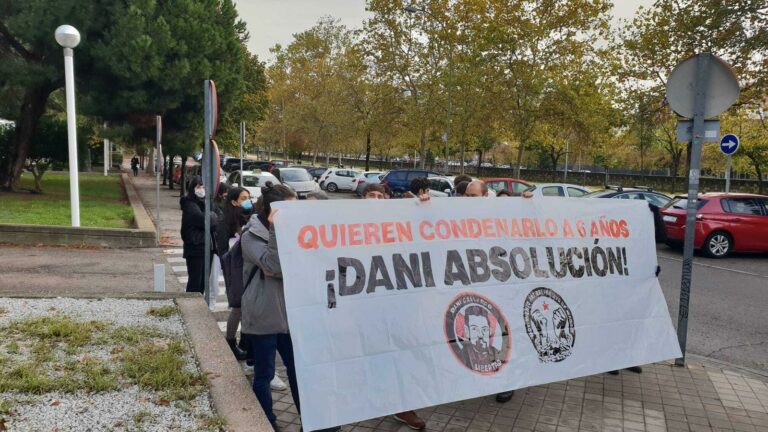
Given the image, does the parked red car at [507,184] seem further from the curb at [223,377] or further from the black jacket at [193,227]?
the curb at [223,377]

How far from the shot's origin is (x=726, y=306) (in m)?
8.60

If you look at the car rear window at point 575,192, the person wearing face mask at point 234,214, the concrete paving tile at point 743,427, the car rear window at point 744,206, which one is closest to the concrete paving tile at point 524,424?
the concrete paving tile at point 743,427

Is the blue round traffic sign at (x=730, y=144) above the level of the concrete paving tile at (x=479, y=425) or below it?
above

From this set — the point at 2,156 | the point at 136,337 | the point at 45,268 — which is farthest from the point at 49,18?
the point at 136,337

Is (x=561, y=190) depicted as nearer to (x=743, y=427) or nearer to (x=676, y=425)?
(x=743, y=427)

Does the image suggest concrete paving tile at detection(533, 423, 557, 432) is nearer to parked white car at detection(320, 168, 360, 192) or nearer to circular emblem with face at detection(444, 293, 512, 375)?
circular emblem with face at detection(444, 293, 512, 375)

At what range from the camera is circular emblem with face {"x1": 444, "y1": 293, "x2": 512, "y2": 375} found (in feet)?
13.3

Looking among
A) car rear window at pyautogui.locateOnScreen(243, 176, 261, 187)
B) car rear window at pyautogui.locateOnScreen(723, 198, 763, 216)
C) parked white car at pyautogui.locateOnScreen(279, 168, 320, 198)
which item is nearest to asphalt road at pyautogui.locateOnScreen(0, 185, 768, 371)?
car rear window at pyautogui.locateOnScreen(723, 198, 763, 216)

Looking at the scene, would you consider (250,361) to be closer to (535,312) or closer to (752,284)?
(535,312)

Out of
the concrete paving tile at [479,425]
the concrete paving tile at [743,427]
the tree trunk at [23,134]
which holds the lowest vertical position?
the concrete paving tile at [479,425]

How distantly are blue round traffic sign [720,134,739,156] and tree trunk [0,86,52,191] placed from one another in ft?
69.8

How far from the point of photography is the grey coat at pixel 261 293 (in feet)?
12.3

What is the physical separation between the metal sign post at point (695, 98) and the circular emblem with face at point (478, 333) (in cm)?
227

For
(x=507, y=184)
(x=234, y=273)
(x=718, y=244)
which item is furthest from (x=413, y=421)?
(x=507, y=184)
